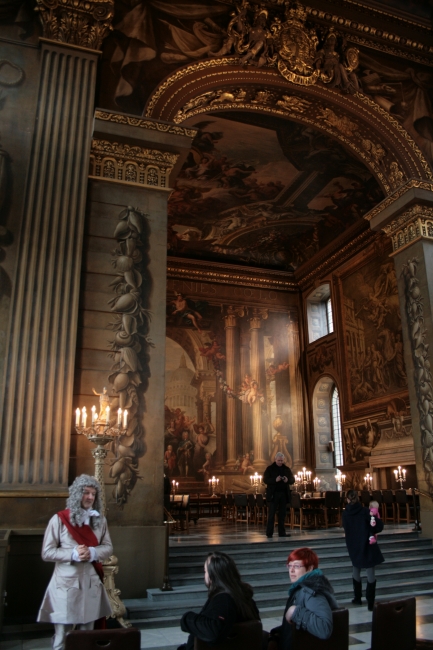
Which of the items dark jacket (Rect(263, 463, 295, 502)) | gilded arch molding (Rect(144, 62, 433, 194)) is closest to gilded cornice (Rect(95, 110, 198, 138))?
gilded arch molding (Rect(144, 62, 433, 194))

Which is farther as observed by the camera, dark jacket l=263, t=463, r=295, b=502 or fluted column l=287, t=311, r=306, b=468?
fluted column l=287, t=311, r=306, b=468

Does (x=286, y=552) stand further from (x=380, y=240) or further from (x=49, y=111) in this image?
(x=380, y=240)

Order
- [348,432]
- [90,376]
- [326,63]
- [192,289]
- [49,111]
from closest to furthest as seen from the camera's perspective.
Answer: [90,376], [49,111], [326,63], [348,432], [192,289]

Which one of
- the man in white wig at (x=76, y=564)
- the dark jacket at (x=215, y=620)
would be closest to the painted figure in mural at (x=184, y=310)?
the man in white wig at (x=76, y=564)

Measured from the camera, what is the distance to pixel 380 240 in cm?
1667

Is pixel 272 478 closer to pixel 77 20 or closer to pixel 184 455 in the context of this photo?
pixel 77 20

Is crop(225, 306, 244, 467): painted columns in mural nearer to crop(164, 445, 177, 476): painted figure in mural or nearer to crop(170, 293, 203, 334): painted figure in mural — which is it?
crop(170, 293, 203, 334): painted figure in mural

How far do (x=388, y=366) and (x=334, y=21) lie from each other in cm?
910

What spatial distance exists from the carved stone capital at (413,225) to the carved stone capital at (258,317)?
9208 millimetres

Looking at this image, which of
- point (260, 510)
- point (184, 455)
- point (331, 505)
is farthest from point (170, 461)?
point (331, 505)

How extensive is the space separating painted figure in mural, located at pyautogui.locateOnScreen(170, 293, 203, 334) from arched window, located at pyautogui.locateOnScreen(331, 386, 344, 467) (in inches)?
212

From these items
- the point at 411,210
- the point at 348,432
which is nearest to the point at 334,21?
the point at 411,210

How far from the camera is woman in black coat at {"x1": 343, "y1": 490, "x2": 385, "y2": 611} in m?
6.34

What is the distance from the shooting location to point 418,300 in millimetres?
10734
